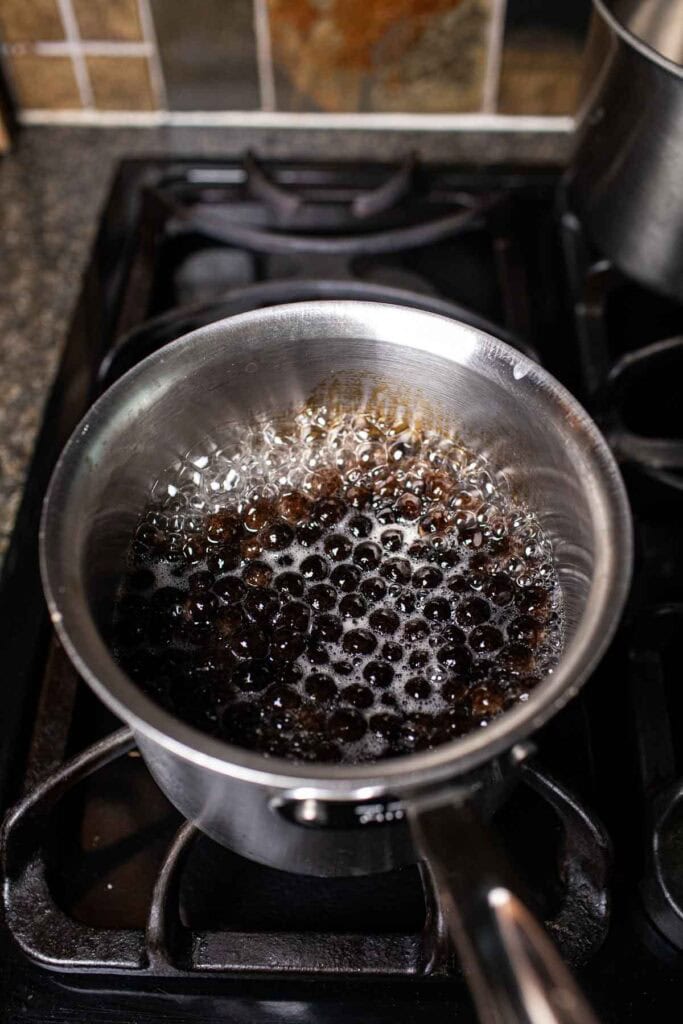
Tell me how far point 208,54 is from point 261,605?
0.61 meters

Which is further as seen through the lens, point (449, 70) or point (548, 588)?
point (449, 70)

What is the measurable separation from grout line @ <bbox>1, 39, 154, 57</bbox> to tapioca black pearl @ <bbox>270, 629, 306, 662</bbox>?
25.2 inches

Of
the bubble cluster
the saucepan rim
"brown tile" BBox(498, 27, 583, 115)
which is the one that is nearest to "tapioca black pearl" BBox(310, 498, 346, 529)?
the bubble cluster

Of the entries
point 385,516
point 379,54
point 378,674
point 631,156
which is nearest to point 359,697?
point 378,674

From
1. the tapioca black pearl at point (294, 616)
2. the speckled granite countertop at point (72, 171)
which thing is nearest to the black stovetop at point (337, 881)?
the speckled granite countertop at point (72, 171)

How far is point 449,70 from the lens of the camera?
2.94ft

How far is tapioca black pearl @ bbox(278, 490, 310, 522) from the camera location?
570 millimetres

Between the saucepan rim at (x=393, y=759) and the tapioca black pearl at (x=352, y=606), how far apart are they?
10 cm

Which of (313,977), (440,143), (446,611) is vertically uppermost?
(440,143)

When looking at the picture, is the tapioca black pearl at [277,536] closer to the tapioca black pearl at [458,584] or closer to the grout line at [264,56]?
the tapioca black pearl at [458,584]

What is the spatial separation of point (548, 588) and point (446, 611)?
58 mm

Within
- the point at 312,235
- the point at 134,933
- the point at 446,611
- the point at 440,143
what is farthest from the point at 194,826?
the point at 440,143

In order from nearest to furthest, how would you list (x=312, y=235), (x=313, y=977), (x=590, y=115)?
(x=313, y=977), (x=590, y=115), (x=312, y=235)

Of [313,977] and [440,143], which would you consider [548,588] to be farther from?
[440,143]
